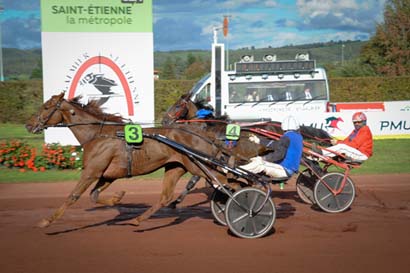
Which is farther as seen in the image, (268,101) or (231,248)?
(268,101)

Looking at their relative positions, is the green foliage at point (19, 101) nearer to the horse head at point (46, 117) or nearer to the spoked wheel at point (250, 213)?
the horse head at point (46, 117)

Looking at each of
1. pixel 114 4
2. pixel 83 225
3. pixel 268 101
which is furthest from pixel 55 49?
pixel 83 225

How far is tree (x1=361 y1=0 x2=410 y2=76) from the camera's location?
96.1ft

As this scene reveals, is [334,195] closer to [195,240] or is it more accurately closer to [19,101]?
[195,240]

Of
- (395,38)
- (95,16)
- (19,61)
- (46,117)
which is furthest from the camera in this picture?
(19,61)

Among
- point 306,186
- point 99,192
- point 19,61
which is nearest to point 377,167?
point 306,186

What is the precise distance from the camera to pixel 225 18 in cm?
2077

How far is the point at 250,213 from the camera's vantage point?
675 centimetres

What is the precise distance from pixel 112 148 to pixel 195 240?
1.54 meters

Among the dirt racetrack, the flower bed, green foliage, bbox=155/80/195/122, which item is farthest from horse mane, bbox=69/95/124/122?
green foliage, bbox=155/80/195/122

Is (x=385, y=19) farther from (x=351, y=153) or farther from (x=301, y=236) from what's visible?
(x=301, y=236)

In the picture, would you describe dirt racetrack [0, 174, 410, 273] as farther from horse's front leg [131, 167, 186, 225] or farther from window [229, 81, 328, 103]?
window [229, 81, 328, 103]

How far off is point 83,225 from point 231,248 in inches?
88.5

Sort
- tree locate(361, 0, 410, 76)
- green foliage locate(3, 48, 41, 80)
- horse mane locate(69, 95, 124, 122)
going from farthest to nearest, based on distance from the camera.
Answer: green foliage locate(3, 48, 41, 80) → tree locate(361, 0, 410, 76) → horse mane locate(69, 95, 124, 122)
